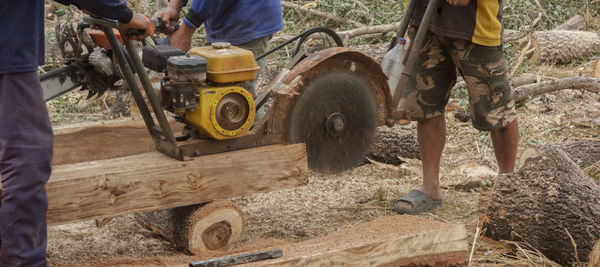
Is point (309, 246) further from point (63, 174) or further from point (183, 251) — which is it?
point (63, 174)

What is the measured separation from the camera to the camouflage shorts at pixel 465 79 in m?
3.91

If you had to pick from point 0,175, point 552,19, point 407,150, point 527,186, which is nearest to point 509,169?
point 527,186

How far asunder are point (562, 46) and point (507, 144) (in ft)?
13.4

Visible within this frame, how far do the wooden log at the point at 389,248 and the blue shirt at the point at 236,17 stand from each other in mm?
1668

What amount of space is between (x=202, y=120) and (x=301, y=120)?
0.55m

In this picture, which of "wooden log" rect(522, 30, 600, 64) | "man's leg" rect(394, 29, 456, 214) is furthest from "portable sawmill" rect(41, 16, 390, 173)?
"wooden log" rect(522, 30, 600, 64)

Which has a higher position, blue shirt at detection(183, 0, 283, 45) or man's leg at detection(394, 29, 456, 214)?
blue shirt at detection(183, 0, 283, 45)

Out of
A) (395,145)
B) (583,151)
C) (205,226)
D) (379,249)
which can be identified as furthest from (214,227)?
(583,151)

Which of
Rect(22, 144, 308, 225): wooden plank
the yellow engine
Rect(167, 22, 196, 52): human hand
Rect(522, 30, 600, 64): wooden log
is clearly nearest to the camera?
Rect(22, 144, 308, 225): wooden plank

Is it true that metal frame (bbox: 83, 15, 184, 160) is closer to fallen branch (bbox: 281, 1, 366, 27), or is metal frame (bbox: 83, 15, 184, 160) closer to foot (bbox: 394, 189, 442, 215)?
foot (bbox: 394, 189, 442, 215)

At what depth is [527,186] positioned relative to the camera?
3619 mm

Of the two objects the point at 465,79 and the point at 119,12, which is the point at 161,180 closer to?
the point at 119,12

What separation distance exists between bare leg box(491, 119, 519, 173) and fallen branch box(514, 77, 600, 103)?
2.07 metres

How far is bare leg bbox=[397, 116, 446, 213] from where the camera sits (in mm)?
4281
